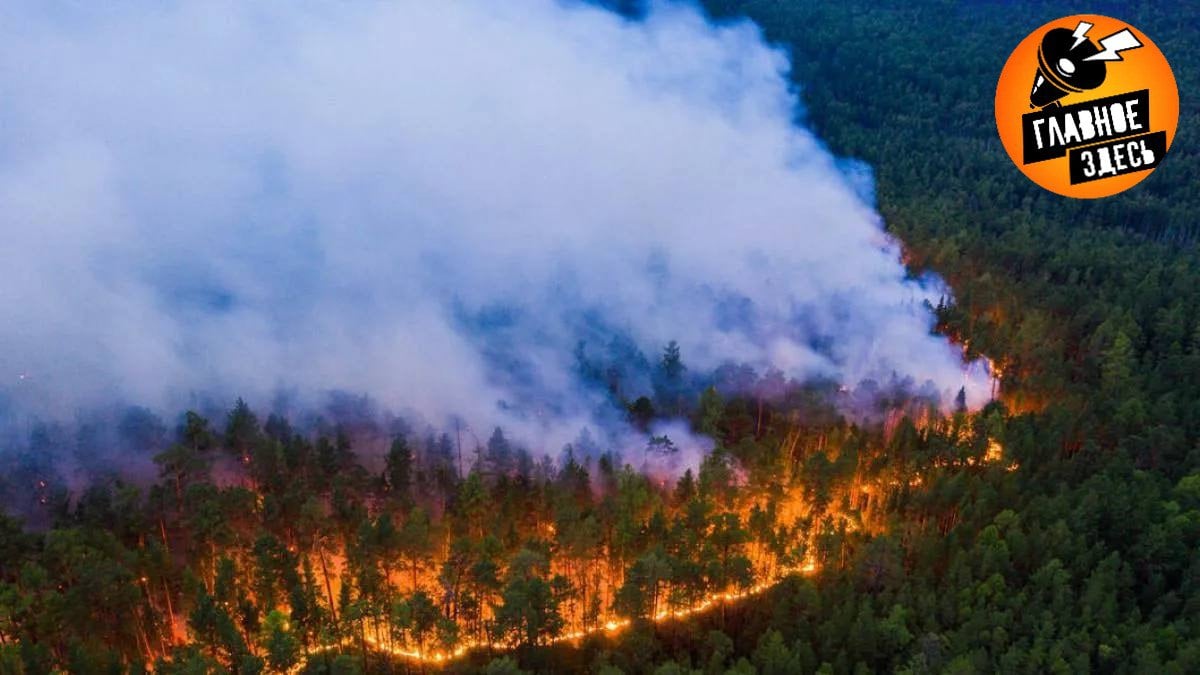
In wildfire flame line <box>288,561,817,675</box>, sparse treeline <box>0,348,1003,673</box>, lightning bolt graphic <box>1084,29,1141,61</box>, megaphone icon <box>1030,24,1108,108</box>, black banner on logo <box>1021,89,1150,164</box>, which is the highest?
lightning bolt graphic <box>1084,29,1141,61</box>

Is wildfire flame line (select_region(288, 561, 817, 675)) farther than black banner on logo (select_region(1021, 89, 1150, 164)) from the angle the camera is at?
No

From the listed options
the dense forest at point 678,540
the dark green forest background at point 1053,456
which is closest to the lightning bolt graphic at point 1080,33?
the dark green forest background at point 1053,456

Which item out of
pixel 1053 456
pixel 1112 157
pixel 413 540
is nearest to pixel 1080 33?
pixel 1112 157

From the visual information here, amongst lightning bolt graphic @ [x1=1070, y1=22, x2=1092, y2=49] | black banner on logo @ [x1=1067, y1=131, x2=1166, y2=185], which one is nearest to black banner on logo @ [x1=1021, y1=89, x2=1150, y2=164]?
black banner on logo @ [x1=1067, y1=131, x2=1166, y2=185]

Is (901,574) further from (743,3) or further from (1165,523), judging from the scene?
(743,3)

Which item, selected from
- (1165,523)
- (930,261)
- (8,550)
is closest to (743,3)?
(930,261)

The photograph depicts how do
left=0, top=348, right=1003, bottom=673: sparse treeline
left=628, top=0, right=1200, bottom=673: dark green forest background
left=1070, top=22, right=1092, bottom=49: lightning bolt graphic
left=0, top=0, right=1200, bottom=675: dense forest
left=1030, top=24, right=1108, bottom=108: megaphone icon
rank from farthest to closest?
left=1070, top=22, right=1092, bottom=49: lightning bolt graphic, left=1030, top=24, right=1108, bottom=108: megaphone icon, left=0, top=348, right=1003, bottom=673: sparse treeline, left=0, top=0, right=1200, bottom=675: dense forest, left=628, top=0, right=1200, bottom=673: dark green forest background

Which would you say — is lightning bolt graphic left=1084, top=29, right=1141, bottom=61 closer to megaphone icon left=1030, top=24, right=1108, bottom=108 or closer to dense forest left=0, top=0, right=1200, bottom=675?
megaphone icon left=1030, top=24, right=1108, bottom=108
